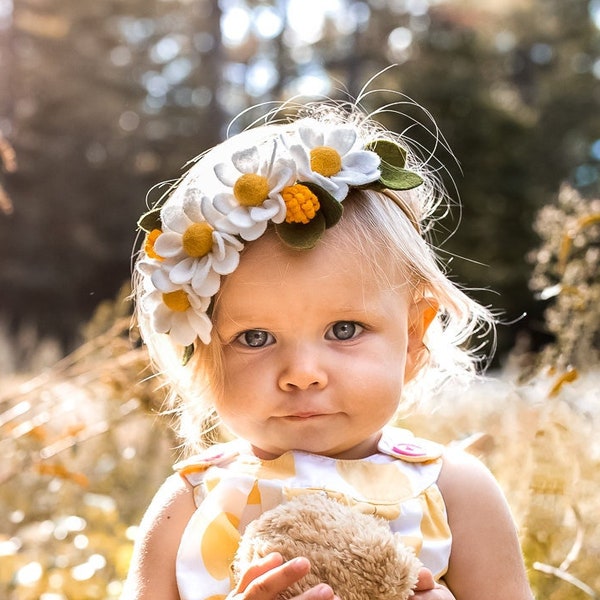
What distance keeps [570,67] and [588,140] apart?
319 cm

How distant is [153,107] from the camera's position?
22.3 metres

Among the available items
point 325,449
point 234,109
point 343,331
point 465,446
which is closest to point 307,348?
point 343,331

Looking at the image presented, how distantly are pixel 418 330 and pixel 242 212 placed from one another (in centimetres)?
46

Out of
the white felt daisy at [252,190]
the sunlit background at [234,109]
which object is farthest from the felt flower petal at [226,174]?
the sunlit background at [234,109]

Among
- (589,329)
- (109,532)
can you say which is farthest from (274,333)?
(109,532)

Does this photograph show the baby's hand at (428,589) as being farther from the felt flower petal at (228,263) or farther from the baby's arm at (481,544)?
the felt flower petal at (228,263)

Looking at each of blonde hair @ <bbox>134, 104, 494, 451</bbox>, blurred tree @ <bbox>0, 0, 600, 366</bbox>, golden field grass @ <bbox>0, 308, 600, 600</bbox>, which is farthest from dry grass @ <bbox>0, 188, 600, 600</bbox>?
blurred tree @ <bbox>0, 0, 600, 366</bbox>

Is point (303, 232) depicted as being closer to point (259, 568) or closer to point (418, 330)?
point (418, 330)

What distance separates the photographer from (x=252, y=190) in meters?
1.61

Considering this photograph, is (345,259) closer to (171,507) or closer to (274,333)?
(274,333)

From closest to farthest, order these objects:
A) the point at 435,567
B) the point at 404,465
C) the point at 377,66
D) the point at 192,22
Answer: the point at 435,567 → the point at 404,465 → the point at 377,66 → the point at 192,22

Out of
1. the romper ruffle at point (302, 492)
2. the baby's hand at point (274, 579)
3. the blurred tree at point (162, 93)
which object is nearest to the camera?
the baby's hand at point (274, 579)

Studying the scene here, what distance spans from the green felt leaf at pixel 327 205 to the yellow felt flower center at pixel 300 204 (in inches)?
0.7

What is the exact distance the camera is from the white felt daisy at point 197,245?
1.62 meters
